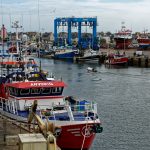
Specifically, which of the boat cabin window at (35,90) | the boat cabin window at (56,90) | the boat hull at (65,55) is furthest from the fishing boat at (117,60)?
the boat cabin window at (35,90)

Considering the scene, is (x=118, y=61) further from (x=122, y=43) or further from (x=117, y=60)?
(x=122, y=43)

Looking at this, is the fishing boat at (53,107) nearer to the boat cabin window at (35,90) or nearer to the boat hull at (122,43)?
the boat cabin window at (35,90)

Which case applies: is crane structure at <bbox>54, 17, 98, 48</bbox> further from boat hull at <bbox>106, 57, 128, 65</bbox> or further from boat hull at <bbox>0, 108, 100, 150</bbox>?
boat hull at <bbox>0, 108, 100, 150</bbox>

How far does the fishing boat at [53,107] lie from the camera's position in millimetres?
20344

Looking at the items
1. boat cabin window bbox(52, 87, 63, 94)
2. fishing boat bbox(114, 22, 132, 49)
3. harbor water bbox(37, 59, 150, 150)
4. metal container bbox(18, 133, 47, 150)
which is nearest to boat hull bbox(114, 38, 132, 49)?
fishing boat bbox(114, 22, 132, 49)

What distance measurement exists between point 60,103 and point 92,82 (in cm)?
3426

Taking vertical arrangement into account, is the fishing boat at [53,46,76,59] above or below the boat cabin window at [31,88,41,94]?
below

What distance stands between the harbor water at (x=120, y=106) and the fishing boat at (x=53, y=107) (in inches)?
106

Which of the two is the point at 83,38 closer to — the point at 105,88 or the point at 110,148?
the point at 105,88

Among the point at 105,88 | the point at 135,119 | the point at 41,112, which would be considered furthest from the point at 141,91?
the point at 41,112

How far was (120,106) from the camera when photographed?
36906mm

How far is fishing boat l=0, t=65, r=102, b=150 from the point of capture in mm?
20344

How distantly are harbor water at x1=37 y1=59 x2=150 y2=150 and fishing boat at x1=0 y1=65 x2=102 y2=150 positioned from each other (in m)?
2.70

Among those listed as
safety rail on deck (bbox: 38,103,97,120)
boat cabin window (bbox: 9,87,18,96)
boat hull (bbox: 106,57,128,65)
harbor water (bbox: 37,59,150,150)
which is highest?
boat cabin window (bbox: 9,87,18,96)
